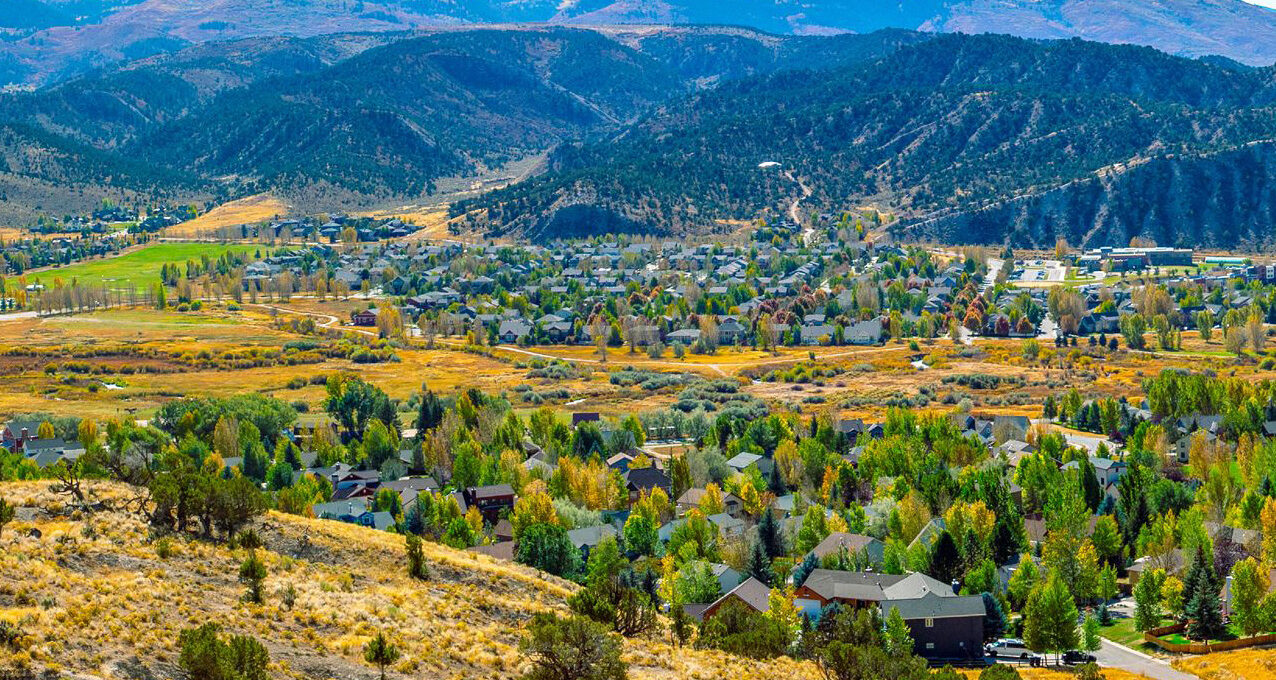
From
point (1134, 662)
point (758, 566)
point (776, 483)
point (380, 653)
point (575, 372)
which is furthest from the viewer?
point (575, 372)

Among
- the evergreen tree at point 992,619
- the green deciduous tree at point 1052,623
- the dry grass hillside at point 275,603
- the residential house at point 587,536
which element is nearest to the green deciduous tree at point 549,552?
the residential house at point 587,536

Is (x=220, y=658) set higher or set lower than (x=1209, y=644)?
higher

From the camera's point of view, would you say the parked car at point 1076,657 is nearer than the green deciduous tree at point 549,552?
Yes

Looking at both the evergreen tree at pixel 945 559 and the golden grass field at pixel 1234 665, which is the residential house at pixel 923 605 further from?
the golden grass field at pixel 1234 665

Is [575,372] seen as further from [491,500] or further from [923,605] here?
[923,605]

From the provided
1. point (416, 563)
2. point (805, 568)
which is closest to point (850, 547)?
point (805, 568)

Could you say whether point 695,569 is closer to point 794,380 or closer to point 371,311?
point 794,380
